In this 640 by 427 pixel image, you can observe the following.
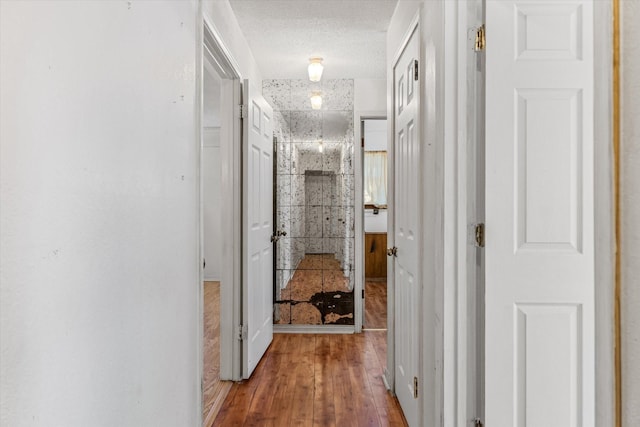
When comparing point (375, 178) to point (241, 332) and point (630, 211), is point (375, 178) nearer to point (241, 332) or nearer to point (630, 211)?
point (241, 332)

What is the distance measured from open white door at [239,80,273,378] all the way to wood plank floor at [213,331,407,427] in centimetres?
19

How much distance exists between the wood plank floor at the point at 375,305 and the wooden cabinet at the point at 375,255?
0.14 m

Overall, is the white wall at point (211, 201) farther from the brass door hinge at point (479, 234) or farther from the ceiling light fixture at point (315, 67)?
the brass door hinge at point (479, 234)

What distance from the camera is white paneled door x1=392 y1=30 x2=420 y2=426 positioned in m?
2.08

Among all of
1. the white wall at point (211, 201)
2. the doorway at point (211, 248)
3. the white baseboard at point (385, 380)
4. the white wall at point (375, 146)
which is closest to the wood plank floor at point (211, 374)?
the doorway at point (211, 248)

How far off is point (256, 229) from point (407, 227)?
126 cm

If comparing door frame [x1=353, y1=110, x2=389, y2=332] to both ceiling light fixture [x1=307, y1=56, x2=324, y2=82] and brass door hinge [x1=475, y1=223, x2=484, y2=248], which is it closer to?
ceiling light fixture [x1=307, y1=56, x2=324, y2=82]

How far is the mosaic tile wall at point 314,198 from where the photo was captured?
4066 millimetres

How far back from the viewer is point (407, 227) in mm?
2346

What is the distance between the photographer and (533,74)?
5.06 ft

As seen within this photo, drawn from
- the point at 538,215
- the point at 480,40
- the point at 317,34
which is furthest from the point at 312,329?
the point at 480,40

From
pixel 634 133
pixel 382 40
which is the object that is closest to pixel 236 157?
pixel 382 40

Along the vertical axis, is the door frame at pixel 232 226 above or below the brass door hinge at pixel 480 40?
below

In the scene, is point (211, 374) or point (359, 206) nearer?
point (211, 374)
